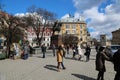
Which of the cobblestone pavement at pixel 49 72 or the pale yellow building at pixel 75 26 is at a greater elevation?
the pale yellow building at pixel 75 26

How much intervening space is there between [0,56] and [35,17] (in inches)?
1921

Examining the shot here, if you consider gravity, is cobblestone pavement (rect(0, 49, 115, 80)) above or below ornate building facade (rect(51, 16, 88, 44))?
below

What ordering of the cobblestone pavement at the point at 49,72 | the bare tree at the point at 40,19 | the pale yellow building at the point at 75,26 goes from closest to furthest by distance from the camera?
the cobblestone pavement at the point at 49,72 → the bare tree at the point at 40,19 → the pale yellow building at the point at 75,26

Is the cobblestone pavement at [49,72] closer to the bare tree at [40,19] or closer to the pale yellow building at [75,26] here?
the bare tree at [40,19]

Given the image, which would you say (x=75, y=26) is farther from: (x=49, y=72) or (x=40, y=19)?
(x=49, y=72)

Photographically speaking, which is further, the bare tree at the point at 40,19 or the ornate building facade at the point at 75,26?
the ornate building facade at the point at 75,26

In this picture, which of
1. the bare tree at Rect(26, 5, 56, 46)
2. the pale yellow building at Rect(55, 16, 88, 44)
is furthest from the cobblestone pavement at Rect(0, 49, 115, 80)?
the pale yellow building at Rect(55, 16, 88, 44)

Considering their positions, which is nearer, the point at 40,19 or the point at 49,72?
the point at 49,72

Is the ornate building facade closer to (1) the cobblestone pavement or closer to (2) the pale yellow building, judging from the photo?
(2) the pale yellow building

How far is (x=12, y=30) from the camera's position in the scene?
118 feet

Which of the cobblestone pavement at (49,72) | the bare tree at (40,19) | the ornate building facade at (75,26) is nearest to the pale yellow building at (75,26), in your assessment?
the ornate building facade at (75,26)

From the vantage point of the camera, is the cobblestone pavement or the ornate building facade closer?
the cobblestone pavement

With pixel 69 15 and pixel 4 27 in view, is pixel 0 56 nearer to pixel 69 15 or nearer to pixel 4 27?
pixel 4 27

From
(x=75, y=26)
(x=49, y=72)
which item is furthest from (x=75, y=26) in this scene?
(x=49, y=72)
